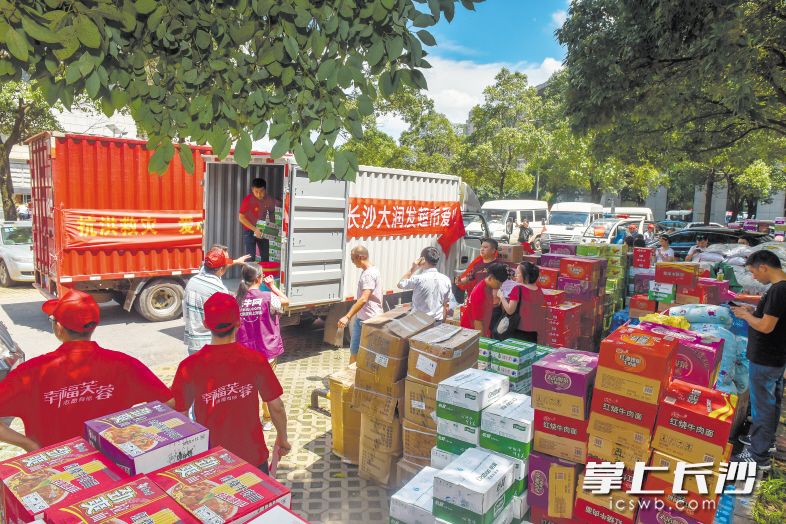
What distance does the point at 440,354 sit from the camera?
4172 mm

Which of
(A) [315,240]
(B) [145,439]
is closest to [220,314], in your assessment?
(B) [145,439]

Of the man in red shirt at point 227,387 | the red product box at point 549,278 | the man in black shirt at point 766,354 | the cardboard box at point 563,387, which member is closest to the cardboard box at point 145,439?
the man in red shirt at point 227,387

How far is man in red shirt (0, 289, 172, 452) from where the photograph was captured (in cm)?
269

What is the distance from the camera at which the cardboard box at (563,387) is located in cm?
359

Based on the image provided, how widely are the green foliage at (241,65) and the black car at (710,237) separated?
537 inches

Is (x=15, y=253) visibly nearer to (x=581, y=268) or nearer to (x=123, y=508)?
(x=581, y=268)

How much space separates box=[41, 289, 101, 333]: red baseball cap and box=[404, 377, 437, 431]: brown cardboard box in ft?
7.91

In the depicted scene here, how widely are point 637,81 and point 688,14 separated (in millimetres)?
1402

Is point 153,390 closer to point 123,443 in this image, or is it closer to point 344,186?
point 123,443

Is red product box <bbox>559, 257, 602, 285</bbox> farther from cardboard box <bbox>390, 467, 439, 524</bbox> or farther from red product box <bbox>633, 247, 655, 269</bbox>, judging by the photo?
cardboard box <bbox>390, 467, 439, 524</bbox>

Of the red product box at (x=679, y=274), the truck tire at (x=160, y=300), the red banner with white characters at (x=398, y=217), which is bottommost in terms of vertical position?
the truck tire at (x=160, y=300)

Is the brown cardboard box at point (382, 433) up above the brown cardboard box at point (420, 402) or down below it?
below

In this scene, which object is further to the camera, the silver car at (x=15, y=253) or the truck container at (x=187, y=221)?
the silver car at (x=15, y=253)

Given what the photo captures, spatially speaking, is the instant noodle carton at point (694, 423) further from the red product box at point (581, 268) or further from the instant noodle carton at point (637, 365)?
the red product box at point (581, 268)
